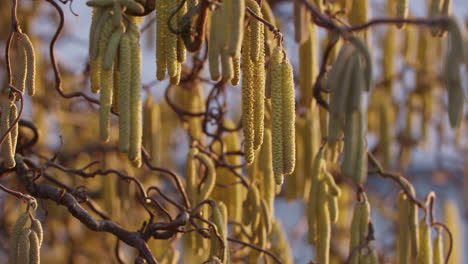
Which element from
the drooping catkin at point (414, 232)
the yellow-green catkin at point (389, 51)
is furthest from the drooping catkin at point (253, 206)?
the yellow-green catkin at point (389, 51)

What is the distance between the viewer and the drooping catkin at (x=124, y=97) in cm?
108

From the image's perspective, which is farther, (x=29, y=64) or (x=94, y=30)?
(x=29, y=64)

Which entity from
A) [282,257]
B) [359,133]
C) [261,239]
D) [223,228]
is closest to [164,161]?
[282,257]

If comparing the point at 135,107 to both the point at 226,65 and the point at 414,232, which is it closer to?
the point at 226,65

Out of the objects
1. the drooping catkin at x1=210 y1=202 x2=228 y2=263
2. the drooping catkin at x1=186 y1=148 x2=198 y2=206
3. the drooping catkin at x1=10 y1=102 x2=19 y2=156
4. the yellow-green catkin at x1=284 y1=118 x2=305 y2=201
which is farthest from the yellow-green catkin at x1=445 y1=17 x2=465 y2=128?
the yellow-green catkin at x1=284 y1=118 x2=305 y2=201

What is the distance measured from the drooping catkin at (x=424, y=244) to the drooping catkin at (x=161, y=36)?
693 mm

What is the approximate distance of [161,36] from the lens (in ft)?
3.95

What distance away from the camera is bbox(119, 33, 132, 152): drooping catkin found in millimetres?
1082

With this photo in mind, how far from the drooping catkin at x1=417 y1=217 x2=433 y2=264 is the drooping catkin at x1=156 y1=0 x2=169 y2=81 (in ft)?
2.27

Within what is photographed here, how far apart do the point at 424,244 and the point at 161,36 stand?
0.74 metres

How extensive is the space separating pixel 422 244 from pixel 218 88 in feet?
2.06

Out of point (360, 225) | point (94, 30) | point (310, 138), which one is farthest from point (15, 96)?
point (310, 138)

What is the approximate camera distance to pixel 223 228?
1.45 m

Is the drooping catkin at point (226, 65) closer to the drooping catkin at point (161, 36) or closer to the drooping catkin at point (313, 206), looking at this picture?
the drooping catkin at point (161, 36)
